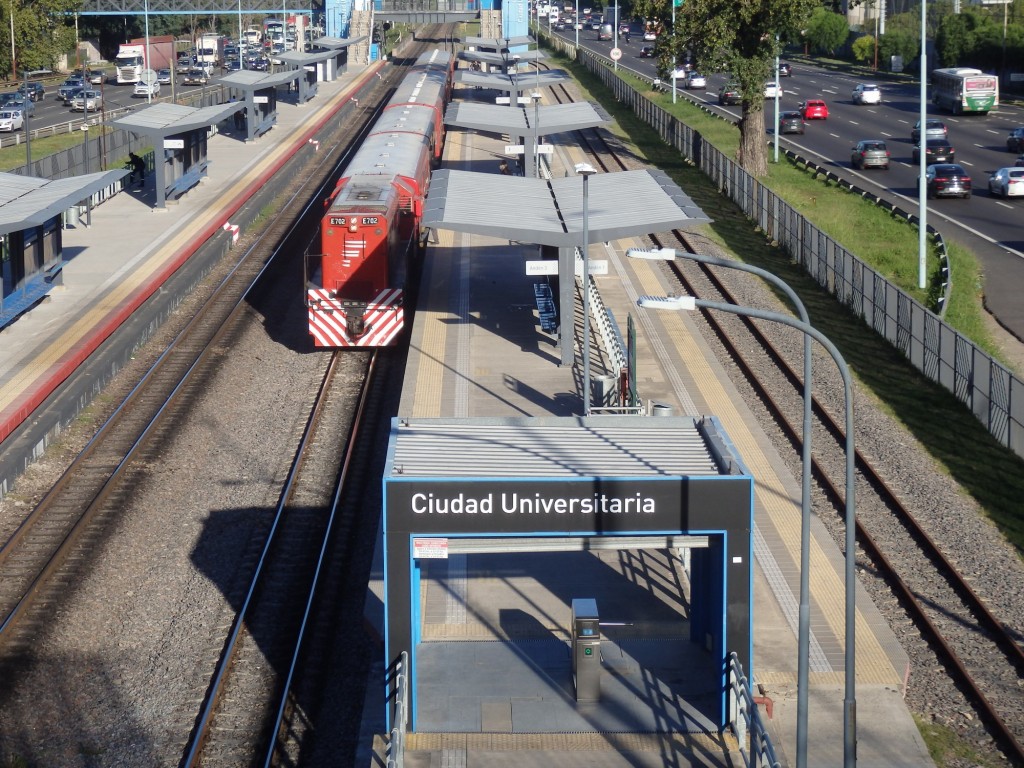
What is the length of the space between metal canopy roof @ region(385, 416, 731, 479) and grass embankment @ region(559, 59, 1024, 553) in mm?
7436

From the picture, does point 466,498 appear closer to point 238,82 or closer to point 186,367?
point 186,367

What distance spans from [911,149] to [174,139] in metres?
33.0

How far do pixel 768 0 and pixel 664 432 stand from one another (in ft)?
116

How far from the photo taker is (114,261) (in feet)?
125

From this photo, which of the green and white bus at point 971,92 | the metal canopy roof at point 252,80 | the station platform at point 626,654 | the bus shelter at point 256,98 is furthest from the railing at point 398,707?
the green and white bus at point 971,92

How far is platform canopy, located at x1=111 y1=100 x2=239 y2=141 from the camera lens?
141 ft

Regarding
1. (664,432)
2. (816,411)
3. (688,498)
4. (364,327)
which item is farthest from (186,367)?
Answer: (688,498)

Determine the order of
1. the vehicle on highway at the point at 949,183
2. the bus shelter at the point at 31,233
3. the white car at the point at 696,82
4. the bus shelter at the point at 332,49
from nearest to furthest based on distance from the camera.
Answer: the bus shelter at the point at 31,233 → the vehicle on highway at the point at 949,183 → the bus shelter at the point at 332,49 → the white car at the point at 696,82

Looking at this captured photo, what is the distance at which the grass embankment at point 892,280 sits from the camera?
23.4 m

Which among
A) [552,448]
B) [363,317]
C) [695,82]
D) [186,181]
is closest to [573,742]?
[552,448]

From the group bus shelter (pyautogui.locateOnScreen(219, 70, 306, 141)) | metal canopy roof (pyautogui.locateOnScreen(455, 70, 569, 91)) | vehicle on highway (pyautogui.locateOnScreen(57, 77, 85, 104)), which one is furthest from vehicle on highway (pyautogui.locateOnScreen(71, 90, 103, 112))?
metal canopy roof (pyautogui.locateOnScreen(455, 70, 569, 91))

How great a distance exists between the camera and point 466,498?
13812mm

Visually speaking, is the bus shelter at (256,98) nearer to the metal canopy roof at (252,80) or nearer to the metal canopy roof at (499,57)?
the metal canopy roof at (252,80)

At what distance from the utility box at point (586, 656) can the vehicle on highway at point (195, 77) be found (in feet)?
264
